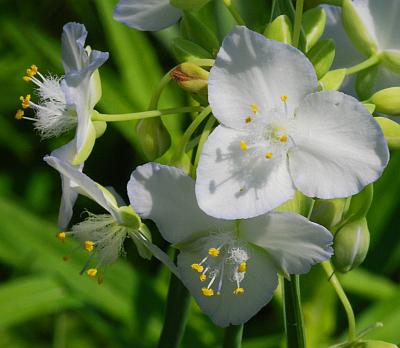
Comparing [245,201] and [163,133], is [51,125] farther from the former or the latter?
[245,201]

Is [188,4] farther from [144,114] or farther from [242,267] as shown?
[242,267]

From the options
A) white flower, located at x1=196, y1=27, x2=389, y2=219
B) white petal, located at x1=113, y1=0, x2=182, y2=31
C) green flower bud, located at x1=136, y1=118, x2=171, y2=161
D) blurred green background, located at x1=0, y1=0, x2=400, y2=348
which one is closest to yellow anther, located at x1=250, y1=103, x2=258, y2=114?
white flower, located at x1=196, y1=27, x2=389, y2=219

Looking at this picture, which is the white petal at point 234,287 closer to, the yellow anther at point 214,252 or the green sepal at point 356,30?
the yellow anther at point 214,252

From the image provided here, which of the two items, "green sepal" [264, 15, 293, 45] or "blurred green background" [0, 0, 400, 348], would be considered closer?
Result: "green sepal" [264, 15, 293, 45]

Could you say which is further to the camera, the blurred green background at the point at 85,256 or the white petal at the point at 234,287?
the blurred green background at the point at 85,256

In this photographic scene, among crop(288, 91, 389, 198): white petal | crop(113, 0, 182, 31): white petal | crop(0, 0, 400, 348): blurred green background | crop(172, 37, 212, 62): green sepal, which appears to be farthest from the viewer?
crop(0, 0, 400, 348): blurred green background

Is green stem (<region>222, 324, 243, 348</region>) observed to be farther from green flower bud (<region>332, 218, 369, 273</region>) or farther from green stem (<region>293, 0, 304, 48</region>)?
green stem (<region>293, 0, 304, 48</region>)

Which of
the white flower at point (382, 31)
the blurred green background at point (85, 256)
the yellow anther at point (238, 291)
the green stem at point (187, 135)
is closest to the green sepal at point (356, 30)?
the white flower at point (382, 31)
